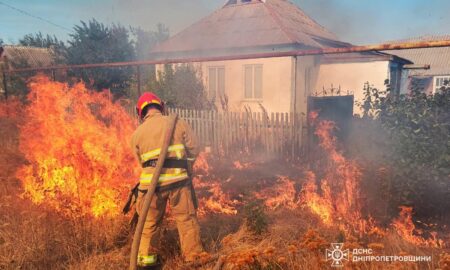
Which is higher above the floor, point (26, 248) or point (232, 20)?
point (232, 20)

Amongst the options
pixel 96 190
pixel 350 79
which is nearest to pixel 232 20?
pixel 350 79

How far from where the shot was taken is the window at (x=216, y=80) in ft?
46.2

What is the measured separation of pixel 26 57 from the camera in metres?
19.1

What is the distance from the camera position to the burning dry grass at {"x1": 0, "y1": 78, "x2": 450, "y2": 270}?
3.28 metres

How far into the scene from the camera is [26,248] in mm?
3471

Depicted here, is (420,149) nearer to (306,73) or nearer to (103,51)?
(306,73)

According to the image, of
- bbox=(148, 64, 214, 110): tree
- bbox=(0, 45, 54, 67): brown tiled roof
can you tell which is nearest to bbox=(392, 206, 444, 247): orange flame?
bbox=(148, 64, 214, 110): tree

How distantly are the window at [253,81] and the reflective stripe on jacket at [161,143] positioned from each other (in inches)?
403

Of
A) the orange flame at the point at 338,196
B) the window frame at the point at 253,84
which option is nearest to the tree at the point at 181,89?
the window frame at the point at 253,84

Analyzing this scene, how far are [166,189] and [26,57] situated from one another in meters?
20.3

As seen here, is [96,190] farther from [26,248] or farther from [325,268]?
[325,268]

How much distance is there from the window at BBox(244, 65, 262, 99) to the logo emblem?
10.6 metres

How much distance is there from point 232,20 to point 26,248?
14676 mm

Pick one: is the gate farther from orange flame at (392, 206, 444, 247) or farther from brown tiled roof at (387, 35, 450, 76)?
brown tiled roof at (387, 35, 450, 76)
